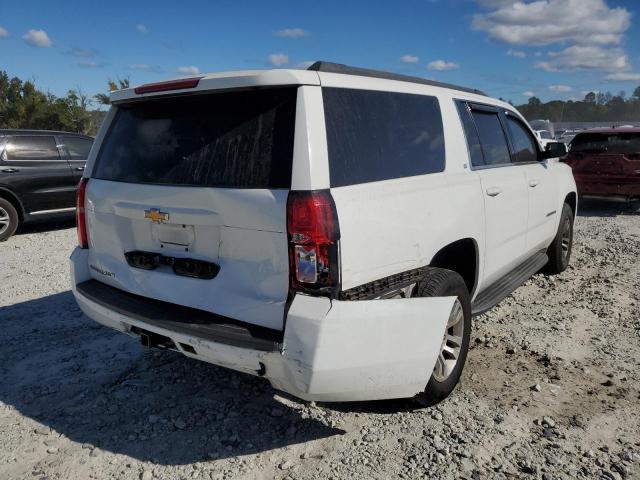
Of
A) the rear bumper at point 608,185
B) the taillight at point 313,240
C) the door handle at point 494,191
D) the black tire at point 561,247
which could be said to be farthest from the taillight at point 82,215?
the rear bumper at point 608,185

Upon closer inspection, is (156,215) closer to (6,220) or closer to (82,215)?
(82,215)

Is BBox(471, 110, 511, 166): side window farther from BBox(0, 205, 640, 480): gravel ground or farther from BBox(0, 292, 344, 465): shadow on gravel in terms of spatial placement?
BBox(0, 292, 344, 465): shadow on gravel

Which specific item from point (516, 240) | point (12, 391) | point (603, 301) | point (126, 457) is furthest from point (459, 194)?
point (12, 391)

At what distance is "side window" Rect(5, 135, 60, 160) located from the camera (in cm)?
849

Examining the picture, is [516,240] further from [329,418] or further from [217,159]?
[217,159]

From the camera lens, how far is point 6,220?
27.1 feet

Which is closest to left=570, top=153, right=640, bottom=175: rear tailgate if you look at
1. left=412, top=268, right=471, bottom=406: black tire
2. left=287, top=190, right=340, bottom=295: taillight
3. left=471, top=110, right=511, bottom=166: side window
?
left=471, top=110, right=511, bottom=166: side window

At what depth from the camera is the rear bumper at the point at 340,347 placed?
230cm

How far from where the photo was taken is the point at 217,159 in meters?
2.59

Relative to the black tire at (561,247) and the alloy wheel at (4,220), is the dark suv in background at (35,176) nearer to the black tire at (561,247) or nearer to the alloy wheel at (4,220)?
the alloy wheel at (4,220)

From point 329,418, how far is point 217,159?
1.63 metres

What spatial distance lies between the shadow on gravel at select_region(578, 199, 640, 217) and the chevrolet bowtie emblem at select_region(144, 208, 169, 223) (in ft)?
31.8

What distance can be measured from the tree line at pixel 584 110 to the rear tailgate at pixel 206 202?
8819 centimetres

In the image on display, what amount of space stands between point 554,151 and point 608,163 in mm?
5619
